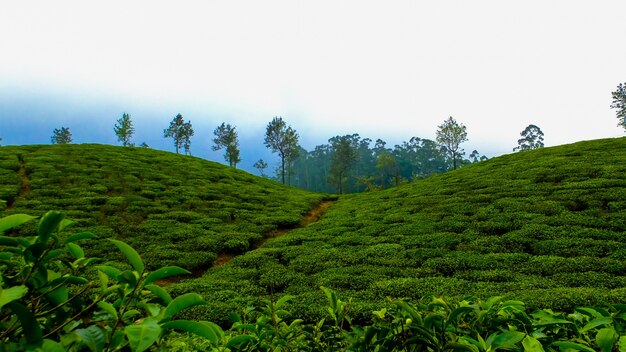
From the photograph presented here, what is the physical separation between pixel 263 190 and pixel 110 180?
9364 millimetres

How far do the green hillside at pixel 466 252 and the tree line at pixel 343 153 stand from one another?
3900 centimetres

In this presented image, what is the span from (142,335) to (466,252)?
979cm

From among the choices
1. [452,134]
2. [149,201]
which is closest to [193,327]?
[149,201]

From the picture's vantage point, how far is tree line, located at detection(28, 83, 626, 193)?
5550 cm

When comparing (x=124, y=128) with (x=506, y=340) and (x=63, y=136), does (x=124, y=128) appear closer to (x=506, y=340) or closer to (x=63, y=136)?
(x=63, y=136)

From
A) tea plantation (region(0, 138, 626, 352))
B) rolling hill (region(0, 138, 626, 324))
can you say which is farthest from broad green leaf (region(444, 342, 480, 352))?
rolling hill (region(0, 138, 626, 324))

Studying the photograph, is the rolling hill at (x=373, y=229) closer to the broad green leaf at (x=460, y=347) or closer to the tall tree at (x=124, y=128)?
the broad green leaf at (x=460, y=347)

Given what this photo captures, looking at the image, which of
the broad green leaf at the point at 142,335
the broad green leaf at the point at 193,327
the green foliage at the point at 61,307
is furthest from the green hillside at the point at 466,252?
the broad green leaf at the point at 142,335

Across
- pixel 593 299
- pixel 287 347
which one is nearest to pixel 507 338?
pixel 287 347

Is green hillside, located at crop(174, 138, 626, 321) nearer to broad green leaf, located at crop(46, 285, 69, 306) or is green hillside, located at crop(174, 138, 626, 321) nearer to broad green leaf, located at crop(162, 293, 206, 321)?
broad green leaf, located at crop(162, 293, 206, 321)

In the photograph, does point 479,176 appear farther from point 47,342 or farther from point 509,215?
point 47,342

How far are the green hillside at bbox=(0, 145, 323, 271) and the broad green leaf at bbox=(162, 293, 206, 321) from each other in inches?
352

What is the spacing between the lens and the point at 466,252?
9367 mm

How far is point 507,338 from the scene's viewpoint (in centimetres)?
143
